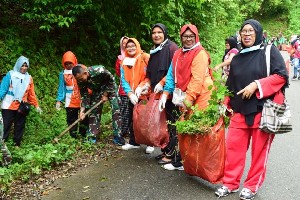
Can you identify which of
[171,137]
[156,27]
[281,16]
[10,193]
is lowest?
A: [10,193]

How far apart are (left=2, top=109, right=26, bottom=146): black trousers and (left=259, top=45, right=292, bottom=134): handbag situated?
453cm

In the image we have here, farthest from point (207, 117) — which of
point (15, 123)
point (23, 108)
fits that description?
point (15, 123)

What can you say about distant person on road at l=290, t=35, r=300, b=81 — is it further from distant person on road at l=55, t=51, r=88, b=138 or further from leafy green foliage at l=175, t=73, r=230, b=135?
leafy green foliage at l=175, t=73, r=230, b=135

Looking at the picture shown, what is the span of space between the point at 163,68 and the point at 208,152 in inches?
65.1

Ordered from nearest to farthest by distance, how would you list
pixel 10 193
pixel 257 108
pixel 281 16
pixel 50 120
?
1. pixel 257 108
2. pixel 10 193
3. pixel 50 120
4. pixel 281 16

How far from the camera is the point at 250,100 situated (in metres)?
4.23

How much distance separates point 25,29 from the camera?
9391 mm

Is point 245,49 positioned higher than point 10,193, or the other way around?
point 245,49

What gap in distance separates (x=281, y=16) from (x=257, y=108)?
39496 millimetres

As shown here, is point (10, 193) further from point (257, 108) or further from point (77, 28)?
point (77, 28)

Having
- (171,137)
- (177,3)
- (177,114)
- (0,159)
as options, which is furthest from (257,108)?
(177,3)

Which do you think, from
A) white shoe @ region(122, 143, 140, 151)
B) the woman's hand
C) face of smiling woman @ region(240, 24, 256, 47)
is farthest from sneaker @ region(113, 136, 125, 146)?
face of smiling woman @ region(240, 24, 256, 47)

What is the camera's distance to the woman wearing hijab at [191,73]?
15.7 ft

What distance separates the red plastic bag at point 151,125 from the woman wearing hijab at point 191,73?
463mm
